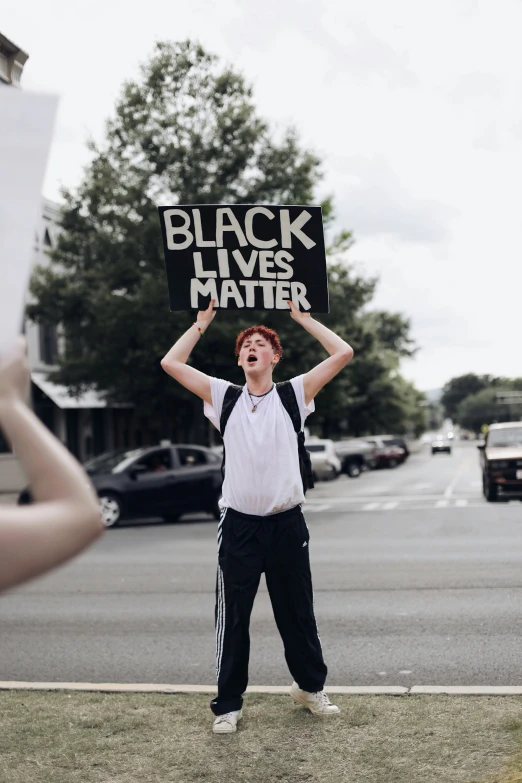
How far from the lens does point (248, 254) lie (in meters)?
5.02

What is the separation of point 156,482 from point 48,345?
17.3 metres

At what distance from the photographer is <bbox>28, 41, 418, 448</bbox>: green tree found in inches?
1033

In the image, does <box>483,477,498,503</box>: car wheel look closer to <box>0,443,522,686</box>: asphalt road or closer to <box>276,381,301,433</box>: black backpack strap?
<box>0,443,522,686</box>: asphalt road

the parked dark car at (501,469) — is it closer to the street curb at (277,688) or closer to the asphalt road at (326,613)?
the asphalt road at (326,613)

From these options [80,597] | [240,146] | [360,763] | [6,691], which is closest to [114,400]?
[240,146]

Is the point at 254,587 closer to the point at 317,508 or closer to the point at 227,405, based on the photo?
the point at 227,405

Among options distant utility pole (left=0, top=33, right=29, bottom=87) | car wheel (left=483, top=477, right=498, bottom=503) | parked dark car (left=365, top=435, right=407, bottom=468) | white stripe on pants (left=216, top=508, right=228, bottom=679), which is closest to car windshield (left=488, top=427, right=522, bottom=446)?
car wheel (left=483, top=477, right=498, bottom=503)

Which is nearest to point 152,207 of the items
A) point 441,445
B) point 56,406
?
point 56,406

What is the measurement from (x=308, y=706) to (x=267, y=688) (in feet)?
2.12

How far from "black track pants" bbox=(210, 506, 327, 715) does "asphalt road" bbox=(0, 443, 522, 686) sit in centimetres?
100

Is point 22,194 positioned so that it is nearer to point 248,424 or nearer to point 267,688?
point 248,424

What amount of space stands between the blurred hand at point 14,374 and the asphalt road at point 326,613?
3335 millimetres

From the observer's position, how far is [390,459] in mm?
54938

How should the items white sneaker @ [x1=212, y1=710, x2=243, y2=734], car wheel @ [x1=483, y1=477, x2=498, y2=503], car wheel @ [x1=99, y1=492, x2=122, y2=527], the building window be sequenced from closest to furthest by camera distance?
white sneaker @ [x1=212, y1=710, x2=243, y2=734], car wheel @ [x1=99, y1=492, x2=122, y2=527], car wheel @ [x1=483, y1=477, x2=498, y2=503], the building window
